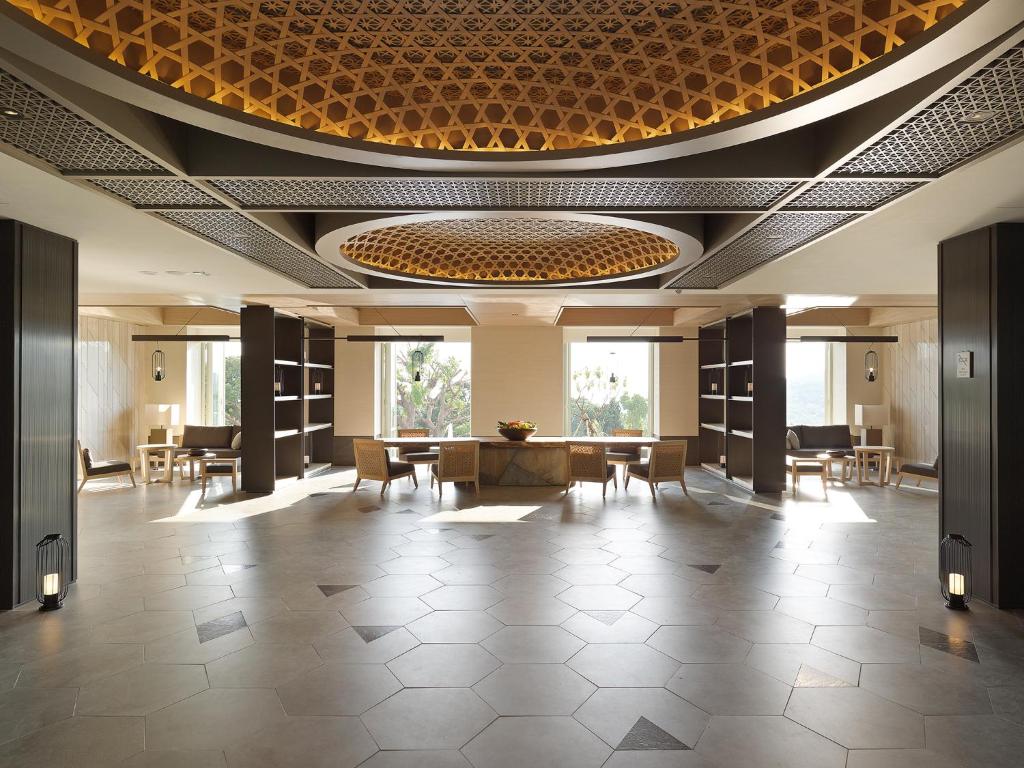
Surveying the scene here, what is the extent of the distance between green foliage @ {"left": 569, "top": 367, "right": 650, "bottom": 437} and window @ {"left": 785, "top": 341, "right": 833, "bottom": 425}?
329 cm

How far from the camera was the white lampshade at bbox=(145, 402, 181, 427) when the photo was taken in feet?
39.1

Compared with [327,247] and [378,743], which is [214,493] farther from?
[378,743]

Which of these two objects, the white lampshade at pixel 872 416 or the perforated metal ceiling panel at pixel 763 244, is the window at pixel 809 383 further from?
the perforated metal ceiling panel at pixel 763 244

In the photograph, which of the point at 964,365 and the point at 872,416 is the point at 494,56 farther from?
the point at 872,416

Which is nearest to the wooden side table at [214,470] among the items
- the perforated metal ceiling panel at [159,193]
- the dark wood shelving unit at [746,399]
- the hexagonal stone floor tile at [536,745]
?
Answer: the perforated metal ceiling panel at [159,193]

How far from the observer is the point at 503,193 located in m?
3.49

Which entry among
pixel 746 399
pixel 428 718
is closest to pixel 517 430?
pixel 746 399

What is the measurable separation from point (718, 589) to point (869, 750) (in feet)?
6.77

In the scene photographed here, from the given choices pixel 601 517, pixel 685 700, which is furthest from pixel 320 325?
pixel 685 700

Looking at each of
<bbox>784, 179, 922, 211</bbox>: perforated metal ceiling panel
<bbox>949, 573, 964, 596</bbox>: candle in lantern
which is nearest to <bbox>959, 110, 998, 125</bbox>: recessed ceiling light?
<bbox>784, 179, 922, 211</bbox>: perforated metal ceiling panel

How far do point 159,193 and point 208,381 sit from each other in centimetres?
1072

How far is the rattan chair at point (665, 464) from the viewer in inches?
329

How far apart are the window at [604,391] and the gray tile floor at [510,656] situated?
7416 millimetres

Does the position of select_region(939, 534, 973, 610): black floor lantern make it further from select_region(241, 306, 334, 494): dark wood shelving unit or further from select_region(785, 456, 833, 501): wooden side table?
select_region(241, 306, 334, 494): dark wood shelving unit
